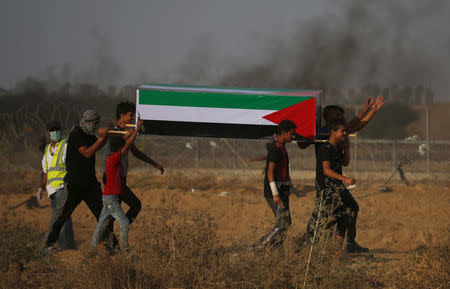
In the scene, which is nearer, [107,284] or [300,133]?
[107,284]

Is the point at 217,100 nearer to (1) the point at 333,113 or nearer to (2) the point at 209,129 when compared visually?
(2) the point at 209,129

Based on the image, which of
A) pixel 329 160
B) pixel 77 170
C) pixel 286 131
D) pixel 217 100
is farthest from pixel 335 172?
pixel 77 170

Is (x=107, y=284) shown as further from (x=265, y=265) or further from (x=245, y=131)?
(x=245, y=131)

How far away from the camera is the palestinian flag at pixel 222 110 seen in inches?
263

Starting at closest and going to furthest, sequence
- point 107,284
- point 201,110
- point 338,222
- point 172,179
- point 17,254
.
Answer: point 107,284 < point 17,254 < point 338,222 < point 201,110 < point 172,179

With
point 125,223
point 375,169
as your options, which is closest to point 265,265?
point 125,223

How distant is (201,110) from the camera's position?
22.0ft

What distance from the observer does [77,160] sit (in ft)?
20.2

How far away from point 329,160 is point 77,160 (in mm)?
2867

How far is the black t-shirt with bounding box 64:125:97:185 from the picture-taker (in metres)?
6.09

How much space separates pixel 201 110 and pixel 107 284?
2836mm

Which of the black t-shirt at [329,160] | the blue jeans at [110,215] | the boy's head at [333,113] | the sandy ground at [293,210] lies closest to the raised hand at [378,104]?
the boy's head at [333,113]

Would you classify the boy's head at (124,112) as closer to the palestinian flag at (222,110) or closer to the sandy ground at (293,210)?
the palestinian flag at (222,110)

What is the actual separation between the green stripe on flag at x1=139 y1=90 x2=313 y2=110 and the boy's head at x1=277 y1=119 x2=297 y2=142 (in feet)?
2.22
